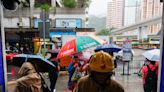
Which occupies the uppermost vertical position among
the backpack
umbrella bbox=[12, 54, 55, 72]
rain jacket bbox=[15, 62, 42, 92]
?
umbrella bbox=[12, 54, 55, 72]

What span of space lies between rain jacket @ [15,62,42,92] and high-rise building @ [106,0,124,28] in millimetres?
80341

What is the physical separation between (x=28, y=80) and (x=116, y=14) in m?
88.4

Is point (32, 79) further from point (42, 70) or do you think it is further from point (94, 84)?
point (94, 84)

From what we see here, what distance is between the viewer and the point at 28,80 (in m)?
2.77

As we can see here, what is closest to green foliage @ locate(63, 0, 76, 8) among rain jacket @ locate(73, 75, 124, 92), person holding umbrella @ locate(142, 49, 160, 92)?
person holding umbrella @ locate(142, 49, 160, 92)

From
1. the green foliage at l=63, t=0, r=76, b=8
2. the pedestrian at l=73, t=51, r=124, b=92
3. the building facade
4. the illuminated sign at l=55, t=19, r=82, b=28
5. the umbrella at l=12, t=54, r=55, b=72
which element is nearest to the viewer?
the pedestrian at l=73, t=51, r=124, b=92

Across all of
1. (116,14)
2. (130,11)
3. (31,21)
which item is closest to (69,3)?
(31,21)

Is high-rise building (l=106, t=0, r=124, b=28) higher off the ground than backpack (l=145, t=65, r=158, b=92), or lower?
higher

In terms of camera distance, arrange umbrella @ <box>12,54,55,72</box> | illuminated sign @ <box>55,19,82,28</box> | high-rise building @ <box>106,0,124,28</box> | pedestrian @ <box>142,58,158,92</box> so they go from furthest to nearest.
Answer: high-rise building @ <box>106,0,124,28</box> < illuminated sign @ <box>55,19,82,28</box> < pedestrian @ <box>142,58,158,92</box> < umbrella @ <box>12,54,55,72</box>

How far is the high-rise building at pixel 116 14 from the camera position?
84.4 metres

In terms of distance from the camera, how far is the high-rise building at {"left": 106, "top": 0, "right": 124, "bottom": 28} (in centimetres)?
8444

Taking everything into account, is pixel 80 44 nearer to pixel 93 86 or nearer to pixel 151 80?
pixel 151 80

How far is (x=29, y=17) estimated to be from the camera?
2108 cm

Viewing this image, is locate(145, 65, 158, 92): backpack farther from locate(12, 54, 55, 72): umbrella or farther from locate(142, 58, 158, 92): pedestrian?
locate(12, 54, 55, 72): umbrella
